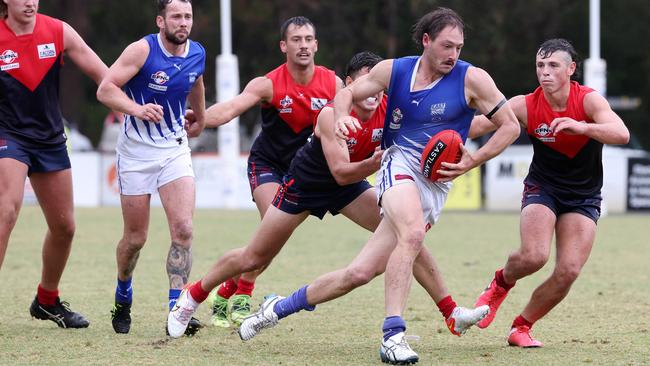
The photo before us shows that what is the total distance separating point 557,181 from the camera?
24.1 ft

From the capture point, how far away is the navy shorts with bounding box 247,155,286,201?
28.0 ft

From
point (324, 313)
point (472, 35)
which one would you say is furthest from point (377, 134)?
point (472, 35)

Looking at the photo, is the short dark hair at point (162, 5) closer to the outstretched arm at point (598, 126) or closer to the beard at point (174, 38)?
the beard at point (174, 38)

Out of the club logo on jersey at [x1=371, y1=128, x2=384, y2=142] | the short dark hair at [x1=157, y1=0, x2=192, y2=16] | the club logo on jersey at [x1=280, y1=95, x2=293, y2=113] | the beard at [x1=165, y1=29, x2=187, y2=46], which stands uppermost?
the short dark hair at [x1=157, y1=0, x2=192, y2=16]

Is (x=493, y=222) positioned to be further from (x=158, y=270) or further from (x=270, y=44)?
(x=270, y=44)

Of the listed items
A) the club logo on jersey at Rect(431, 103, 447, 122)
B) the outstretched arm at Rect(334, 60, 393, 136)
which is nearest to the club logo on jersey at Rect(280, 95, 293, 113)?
the outstretched arm at Rect(334, 60, 393, 136)

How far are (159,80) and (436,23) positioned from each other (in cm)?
202

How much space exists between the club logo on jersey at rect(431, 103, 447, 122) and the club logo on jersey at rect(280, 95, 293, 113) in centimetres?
180

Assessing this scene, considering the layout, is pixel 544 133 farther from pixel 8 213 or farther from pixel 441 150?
pixel 8 213

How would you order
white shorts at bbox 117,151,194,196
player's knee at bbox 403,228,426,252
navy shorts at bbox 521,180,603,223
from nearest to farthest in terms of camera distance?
player's knee at bbox 403,228,426,252 → navy shorts at bbox 521,180,603,223 → white shorts at bbox 117,151,194,196

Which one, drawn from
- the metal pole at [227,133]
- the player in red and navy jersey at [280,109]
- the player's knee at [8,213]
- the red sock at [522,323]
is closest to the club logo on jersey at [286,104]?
the player in red and navy jersey at [280,109]

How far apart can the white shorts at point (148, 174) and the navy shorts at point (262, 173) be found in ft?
2.83

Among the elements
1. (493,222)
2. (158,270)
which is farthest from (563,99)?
(493,222)

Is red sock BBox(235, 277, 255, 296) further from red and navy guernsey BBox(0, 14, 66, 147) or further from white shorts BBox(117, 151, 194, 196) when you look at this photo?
red and navy guernsey BBox(0, 14, 66, 147)
